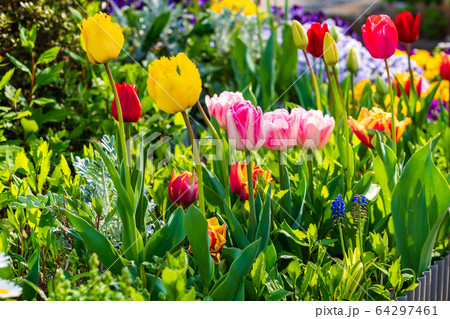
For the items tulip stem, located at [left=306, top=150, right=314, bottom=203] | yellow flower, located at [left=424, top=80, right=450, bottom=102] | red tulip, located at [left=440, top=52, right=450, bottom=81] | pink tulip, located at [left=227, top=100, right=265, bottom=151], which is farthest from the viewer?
yellow flower, located at [left=424, top=80, right=450, bottom=102]

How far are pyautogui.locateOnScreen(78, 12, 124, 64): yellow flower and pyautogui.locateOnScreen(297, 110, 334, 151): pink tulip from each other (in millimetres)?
504

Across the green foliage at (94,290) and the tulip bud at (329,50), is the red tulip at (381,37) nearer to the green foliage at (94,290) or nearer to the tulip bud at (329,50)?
the tulip bud at (329,50)

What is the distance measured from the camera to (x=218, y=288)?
3.88 feet

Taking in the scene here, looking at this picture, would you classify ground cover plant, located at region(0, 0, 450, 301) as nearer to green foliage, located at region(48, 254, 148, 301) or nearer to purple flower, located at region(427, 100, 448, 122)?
A: green foliage, located at region(48, 254, 148, 301)

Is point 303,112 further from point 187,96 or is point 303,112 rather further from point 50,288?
point 50,288

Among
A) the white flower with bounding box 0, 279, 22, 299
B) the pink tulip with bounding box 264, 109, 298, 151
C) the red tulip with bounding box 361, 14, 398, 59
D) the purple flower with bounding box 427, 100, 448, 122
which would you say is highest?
the red tulip with bounding box 361, 14, 398, 59

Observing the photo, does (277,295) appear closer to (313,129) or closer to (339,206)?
(339,206)

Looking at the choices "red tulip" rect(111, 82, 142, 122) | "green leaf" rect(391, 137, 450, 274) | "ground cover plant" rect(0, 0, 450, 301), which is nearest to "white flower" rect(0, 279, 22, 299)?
"ground cover plant" rect(0, 0, 450, 301)

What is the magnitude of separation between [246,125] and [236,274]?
319mm

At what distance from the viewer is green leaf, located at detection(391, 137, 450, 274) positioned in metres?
1.43

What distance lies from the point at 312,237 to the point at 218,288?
1.12ft

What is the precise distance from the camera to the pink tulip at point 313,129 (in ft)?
4.62
